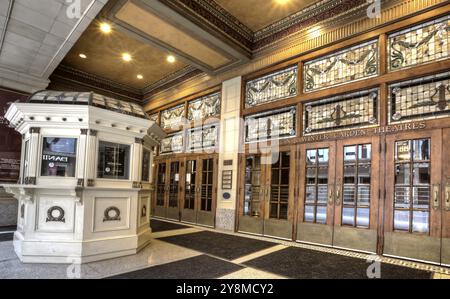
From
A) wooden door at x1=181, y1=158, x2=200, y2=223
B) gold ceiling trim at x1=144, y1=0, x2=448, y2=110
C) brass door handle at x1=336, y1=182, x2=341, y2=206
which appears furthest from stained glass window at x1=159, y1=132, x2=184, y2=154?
brass door handle at x1=336, y1=182, x2=341, y2=206

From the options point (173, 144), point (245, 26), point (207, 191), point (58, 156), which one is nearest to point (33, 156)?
point (58, 156)

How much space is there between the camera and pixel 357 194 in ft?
15.4

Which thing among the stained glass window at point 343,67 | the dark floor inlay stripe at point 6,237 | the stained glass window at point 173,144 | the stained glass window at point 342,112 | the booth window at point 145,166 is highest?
the stained glass window at point 343,67

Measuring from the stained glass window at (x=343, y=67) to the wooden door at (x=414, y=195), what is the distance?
1.31 metres

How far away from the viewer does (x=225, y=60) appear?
22.6 feet

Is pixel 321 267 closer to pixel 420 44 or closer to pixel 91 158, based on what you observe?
pixel 91 158

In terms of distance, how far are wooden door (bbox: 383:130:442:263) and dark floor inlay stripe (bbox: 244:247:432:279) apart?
1.81 feet

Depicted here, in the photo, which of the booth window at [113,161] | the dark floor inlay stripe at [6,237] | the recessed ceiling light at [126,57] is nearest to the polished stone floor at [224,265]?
the dark floor inlay stripe at [6,237]

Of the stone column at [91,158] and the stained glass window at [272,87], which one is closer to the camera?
the stone column at [91,158]

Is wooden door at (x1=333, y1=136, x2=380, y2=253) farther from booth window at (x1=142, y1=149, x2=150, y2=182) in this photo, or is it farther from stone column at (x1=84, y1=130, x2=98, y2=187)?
stone column at (x1=84, y1=130, x2=98, y2=187)

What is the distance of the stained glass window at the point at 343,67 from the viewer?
4848 mm

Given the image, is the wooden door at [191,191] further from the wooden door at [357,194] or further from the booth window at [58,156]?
the booth window at [58,156]
